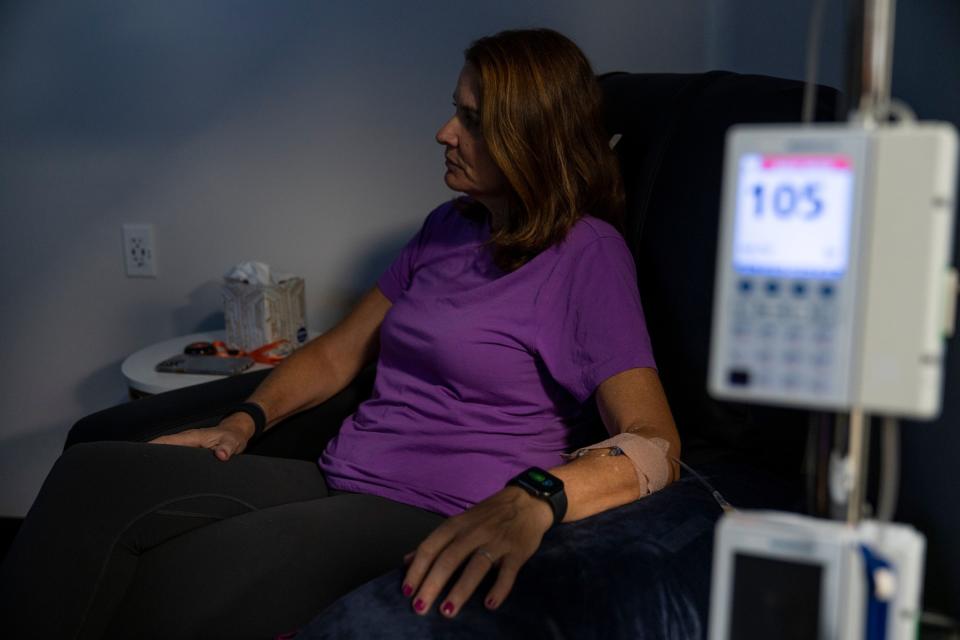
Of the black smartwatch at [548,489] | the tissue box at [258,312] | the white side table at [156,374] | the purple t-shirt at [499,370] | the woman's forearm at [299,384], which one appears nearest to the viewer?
the black smartwatch at [548,489]

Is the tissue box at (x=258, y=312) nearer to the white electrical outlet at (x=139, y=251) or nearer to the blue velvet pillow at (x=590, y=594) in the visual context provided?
the white electrical outlet at (x=139, y=251)

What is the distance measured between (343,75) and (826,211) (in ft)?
5.29

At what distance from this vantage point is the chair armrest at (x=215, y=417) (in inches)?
53.7

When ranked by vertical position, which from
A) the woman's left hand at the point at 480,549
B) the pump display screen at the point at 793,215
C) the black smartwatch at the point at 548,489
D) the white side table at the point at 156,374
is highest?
the pump display screen at the point at 793,215

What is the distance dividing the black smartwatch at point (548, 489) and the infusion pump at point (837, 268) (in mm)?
448

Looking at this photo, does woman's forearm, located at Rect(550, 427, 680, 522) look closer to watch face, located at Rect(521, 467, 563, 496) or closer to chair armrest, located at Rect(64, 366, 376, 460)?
watch face, located at Rect(521, 467, 563, 496)

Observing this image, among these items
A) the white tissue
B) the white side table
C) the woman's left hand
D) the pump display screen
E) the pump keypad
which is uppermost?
the pump display screen

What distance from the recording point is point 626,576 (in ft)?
3.07

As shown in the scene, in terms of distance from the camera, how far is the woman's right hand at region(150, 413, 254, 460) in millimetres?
1345

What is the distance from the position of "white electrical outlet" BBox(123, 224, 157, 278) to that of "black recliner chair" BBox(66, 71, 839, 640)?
0.77 m

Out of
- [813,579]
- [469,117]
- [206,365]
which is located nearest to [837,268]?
[813,579]

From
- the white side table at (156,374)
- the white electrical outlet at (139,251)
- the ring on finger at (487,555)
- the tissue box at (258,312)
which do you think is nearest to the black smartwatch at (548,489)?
the ring on finger at (487,555)

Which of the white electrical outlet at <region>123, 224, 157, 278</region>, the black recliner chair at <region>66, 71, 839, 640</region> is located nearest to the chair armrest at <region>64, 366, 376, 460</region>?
the black recliner chair at <region>66, 71, 839, 640</region>

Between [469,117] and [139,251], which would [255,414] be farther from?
[139,251]
